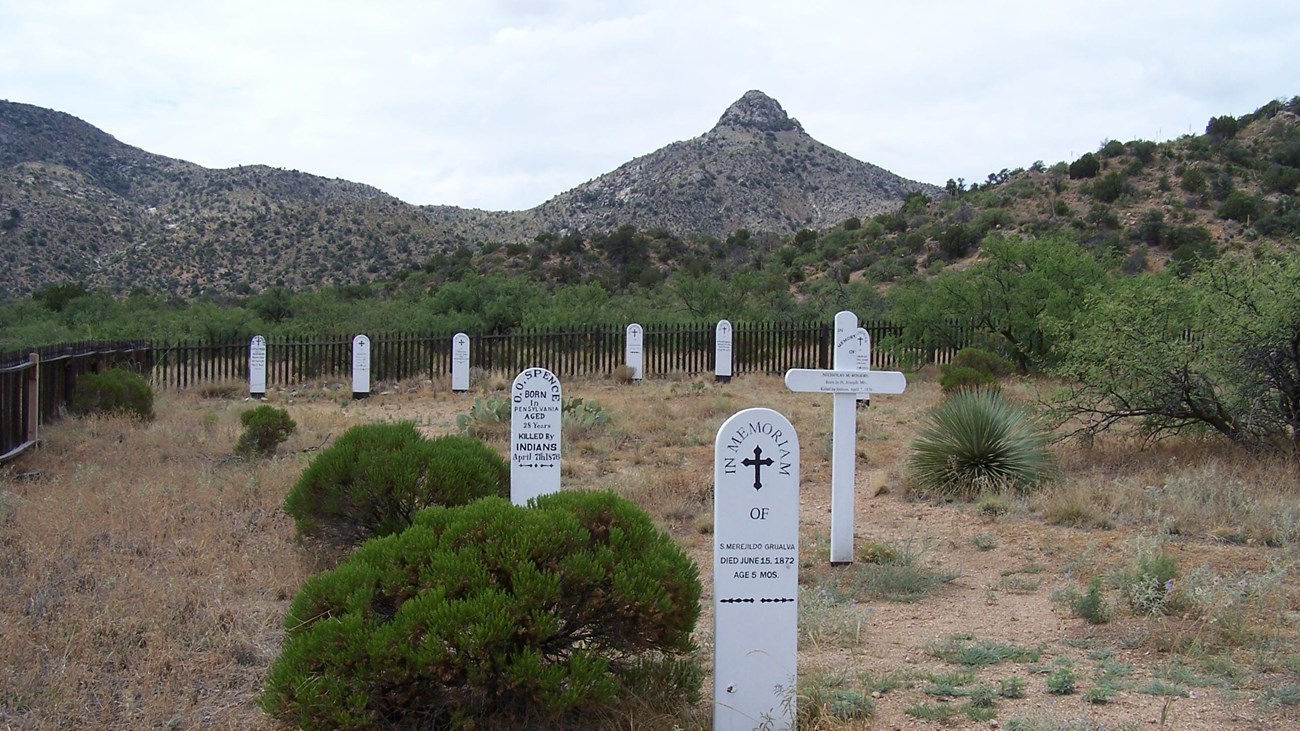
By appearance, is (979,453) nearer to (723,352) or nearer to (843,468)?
(843,468)

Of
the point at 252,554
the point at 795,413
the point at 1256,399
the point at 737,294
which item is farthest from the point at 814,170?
the point at 252,554

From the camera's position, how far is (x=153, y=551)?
7520mm

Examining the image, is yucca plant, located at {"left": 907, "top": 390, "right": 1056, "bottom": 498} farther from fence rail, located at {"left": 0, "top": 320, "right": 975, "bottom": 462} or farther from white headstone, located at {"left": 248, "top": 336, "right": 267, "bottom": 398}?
white headstone, located at {"left": 248, "top": 336, "right": 267, "bottom": 398}

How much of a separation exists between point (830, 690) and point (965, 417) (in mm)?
6380

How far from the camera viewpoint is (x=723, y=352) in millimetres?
24453

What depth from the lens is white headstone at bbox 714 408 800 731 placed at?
14.3ft

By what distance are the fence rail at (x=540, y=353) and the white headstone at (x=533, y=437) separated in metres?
16.8

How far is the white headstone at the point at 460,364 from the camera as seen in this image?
22469 millimetres

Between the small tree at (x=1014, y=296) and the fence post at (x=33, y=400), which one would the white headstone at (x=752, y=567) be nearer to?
the fence post at (x=33, y=400)

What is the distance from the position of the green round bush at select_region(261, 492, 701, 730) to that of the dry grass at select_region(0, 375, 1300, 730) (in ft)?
1.19

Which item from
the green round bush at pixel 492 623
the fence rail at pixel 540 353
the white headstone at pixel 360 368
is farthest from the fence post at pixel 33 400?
the green round bush at pixel 492 623

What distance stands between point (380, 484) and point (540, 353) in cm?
1890

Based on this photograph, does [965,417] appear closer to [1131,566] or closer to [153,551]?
[1131,566]

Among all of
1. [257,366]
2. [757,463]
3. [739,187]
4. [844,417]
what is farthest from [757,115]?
[757,463]
